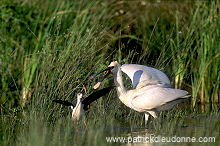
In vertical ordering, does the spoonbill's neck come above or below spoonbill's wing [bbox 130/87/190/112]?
above

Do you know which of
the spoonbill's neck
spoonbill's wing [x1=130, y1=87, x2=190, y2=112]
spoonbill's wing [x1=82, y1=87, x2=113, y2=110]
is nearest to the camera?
spoonbill's wing [x1=82, y1=87, x2=113, y2=110]

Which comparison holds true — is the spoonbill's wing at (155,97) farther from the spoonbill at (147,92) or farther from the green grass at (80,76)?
the green grass at (80,76)

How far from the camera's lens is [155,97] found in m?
7.24

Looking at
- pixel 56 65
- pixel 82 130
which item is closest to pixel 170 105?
pixel 82 130

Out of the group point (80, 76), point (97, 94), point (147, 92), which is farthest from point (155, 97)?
point (80, 76)

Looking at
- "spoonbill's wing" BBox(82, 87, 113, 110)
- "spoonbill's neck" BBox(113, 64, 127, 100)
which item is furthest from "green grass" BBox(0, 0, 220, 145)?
"spoonbill's neck" BBox(113, 64, 127, 100)

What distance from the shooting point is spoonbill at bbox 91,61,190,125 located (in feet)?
23.7

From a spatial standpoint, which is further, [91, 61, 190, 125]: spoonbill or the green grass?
[91, 61, 190, 125]: spoonbill

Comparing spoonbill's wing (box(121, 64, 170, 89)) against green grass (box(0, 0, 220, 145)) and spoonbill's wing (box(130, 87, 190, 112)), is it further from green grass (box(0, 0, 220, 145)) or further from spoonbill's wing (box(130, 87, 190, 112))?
green grass (box(0, 0, 220, 145))

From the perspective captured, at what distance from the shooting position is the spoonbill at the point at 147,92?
722 centimetres

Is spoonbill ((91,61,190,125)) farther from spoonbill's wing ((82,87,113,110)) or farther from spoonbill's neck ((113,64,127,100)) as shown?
spoonbill's wing ((82,87,113,110))

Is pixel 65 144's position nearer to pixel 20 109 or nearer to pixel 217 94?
pixel 20 109

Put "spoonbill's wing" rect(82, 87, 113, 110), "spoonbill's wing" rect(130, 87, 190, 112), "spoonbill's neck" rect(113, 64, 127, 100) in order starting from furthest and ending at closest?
"spoonbill's neck" rect(113, 64, 127, 100), "spoonbill's wing" rect(130, 87, 190, 112), "spoonbill's wing" rect(82, 87, 113, 110)

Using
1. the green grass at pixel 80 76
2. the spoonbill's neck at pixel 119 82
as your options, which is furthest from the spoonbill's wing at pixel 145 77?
the green grass at pixel 80 76
